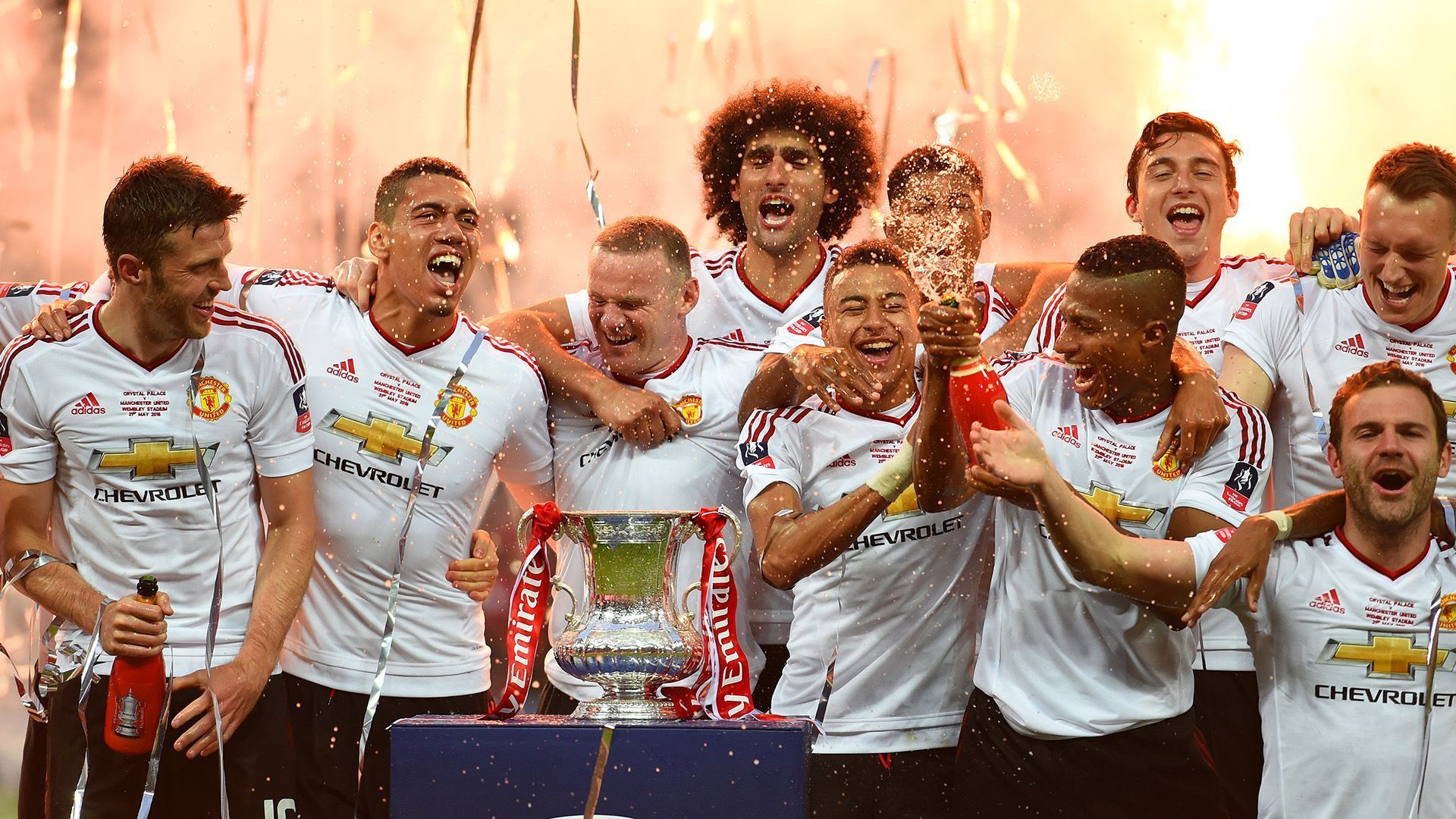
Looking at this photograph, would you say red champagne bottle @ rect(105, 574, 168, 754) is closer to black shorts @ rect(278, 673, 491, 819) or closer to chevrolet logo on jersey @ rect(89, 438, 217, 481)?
chevrolet logo on jersey @ rect(89, 438, 217, 481)

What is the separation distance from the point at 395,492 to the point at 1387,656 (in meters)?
2.78

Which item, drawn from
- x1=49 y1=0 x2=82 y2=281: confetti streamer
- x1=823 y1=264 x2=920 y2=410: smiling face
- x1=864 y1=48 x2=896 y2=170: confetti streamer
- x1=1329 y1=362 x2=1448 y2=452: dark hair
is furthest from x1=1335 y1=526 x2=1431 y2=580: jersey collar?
x1=49 y1=0 x2=82 y2=281: confetti streamer

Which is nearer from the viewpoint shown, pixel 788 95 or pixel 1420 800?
pixel 1420 800

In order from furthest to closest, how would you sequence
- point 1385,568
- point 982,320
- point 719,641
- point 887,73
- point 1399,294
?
point 887,73 → point 982,320 → point 1399,294 → point 1385,568 → point 719,641

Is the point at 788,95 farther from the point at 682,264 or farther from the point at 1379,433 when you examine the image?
the point at 1379,433

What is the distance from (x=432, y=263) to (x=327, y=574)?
3.32ft

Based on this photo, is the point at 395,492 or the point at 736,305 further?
the point at 736,305

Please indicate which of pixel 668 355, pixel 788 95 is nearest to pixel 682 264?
pixel 668 355

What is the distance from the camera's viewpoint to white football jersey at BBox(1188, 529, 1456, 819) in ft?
11.4

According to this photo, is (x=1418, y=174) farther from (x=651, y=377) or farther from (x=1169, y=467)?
(x=651, y=377)

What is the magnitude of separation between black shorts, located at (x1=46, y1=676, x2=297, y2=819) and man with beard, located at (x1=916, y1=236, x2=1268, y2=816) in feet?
6.56

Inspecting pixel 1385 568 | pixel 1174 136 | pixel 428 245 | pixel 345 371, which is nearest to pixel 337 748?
pixel 345 371

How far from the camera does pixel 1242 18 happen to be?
7.59 meters

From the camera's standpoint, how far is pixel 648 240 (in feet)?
15.2
